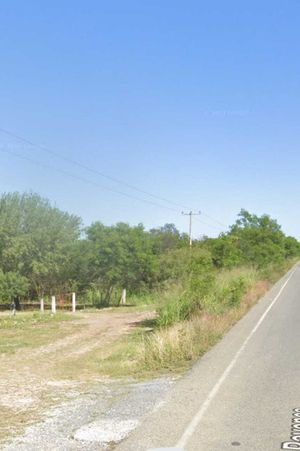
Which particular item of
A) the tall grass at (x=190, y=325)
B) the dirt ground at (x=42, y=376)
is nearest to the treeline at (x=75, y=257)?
the tall grass at (x=190, y=325)

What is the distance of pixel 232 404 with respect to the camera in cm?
817

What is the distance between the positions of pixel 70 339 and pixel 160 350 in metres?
7.25

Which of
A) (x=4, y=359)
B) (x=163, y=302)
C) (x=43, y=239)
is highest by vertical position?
(x=43, y=239)

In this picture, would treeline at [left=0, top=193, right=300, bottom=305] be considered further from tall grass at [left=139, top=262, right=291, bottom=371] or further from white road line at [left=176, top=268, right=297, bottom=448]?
white road line at [left=176, top=268, right=297, bottom=448]

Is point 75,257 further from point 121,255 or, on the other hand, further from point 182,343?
point 182,343

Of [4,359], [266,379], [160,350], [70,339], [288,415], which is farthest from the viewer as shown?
[70,339]

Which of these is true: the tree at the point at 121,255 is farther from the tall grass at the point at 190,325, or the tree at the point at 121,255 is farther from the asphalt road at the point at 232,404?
the asphalt road at the point at 232,404

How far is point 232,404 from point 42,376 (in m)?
5.21

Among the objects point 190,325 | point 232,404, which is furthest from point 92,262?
point 232,404

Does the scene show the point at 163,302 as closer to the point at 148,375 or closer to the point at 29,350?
the point at 29,350

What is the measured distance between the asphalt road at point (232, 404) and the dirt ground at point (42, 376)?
6.53 ft

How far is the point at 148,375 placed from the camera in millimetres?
11055

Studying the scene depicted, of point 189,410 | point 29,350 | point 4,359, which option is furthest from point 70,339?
point 189,410

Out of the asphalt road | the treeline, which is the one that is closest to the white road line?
the asphalt road
